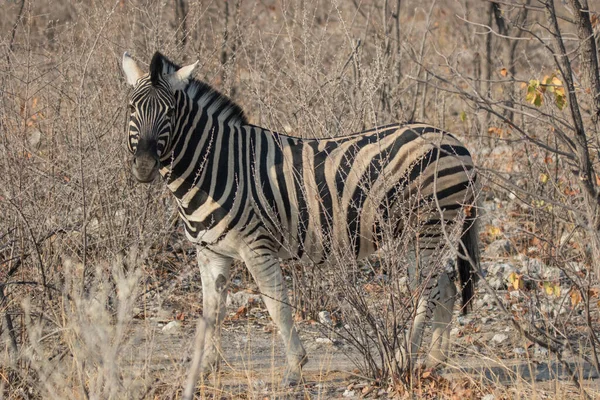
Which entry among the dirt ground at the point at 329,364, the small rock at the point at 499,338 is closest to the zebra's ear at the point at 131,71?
the dirt ground at the point at 329,364

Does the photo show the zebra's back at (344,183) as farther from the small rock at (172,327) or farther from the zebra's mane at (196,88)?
→ the small rock at (172,327)

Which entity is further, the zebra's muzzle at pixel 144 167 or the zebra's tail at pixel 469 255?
the zebra's tail at pixel 469 255

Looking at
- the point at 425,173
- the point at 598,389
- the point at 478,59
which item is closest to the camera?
the point at 598,389

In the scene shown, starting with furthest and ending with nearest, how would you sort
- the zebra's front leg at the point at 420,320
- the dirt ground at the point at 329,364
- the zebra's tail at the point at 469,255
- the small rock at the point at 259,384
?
the zebra's tail at the point at 469,255 < the zebra's front leg at the point at 420,320 < the small rock at the point at 259,384 < the dirt ground at the point at 329,364

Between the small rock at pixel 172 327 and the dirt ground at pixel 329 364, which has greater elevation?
the small rock at pixel 172 327

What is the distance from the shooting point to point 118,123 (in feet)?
22.3

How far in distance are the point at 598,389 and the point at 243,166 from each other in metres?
2.47

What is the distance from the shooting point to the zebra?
5328 mm

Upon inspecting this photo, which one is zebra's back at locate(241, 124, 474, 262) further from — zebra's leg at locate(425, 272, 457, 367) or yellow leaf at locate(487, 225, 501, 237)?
yellow leaf at locate(487, 225, 501, 237)

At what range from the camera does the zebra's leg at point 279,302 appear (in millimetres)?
5348

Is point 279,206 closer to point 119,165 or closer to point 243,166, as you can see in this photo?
point 243,166

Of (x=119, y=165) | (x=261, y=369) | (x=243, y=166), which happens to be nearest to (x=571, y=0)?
(x=243, y=166)

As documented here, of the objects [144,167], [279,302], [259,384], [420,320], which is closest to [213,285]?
[279,302]

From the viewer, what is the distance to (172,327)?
6.41 metres
